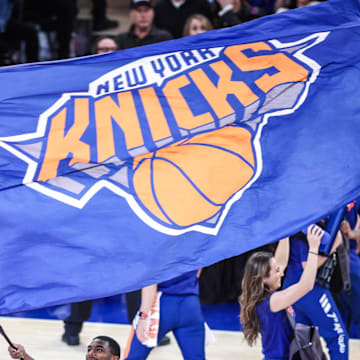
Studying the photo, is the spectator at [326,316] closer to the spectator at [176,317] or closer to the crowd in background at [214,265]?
the crowd in background at [214,265]

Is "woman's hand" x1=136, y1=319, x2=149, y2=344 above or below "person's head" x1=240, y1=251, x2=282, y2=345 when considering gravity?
below

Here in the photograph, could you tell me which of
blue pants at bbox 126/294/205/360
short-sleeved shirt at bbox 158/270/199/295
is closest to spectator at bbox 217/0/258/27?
short-sleeved shirt at bbox 158/270/199/295

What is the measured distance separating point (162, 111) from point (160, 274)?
0.91m

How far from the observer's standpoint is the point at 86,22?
11.7m

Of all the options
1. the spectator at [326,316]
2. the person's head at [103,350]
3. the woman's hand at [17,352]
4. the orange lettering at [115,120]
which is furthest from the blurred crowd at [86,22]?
the woman's hand at [17,352]

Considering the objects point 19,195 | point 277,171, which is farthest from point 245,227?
point 19,195

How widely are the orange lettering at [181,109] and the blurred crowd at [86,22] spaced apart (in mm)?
4314

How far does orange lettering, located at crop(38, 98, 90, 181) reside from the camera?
3.93m

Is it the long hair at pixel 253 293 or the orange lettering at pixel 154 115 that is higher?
the orange lettering at pixel 154 115

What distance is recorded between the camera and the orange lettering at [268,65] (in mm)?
4258

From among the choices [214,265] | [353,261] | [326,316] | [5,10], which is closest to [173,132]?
[326,316]

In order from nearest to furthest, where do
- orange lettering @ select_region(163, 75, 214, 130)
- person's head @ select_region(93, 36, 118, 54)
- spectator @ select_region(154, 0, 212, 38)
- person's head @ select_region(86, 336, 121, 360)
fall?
orange lettering @ select_region(163, 75, 214, 130)
person's head @ select_region(86, 336, 121, 360)
person's head @ select_region(93, 36, 118, 54)
spectator @ select_region(154, 0, 212, 38)

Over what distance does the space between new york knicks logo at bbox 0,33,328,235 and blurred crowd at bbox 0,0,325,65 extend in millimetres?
4256

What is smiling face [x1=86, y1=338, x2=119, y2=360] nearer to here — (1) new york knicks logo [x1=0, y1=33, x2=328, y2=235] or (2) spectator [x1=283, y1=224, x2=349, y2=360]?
(1) new york knicks logo [x1=0, y1=33, x2=328, y2=235]
